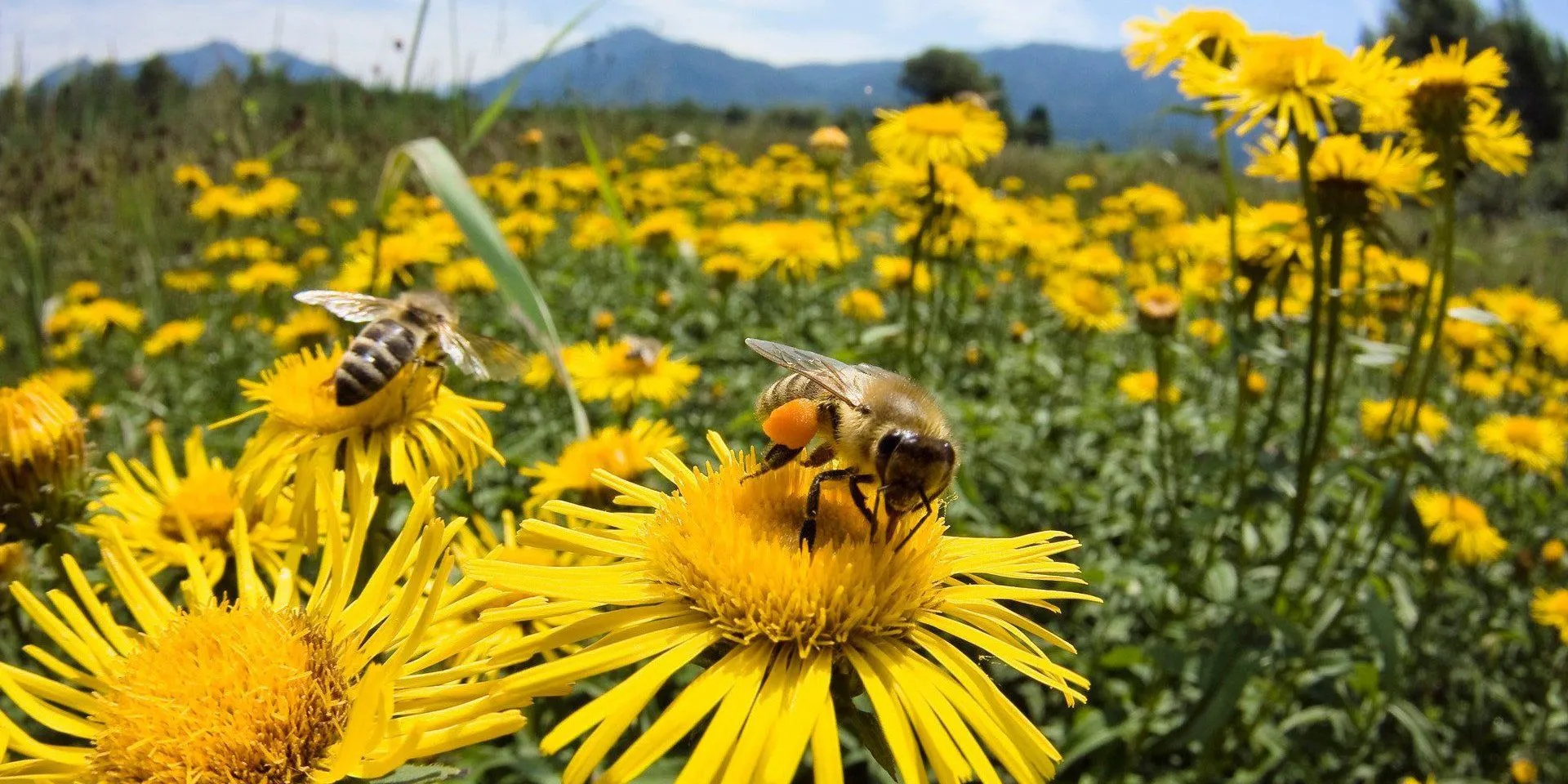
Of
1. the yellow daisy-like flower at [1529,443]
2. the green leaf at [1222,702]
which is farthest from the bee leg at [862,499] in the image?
the yellow daisy-like flower at [1529,443]

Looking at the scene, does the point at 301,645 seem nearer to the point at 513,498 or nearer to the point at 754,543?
the point at 754,543

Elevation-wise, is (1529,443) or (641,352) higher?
(641,352)

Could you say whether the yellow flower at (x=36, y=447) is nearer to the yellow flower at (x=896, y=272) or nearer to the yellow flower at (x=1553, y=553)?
the yellow flower at (x=896, y=272)

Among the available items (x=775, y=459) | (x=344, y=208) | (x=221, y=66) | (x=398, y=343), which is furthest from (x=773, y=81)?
(x=775, y=459)

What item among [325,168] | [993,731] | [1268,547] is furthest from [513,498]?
[325,168]

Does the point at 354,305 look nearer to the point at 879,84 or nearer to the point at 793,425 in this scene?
the point at 793,425

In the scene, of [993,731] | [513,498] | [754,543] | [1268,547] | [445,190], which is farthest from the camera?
[1268,547]

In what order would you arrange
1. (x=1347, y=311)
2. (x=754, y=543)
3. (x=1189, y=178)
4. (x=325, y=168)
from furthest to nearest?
(x=1189, y=178), (x=325, y=168), (x=1347, y=311), (x=754, y=543)
